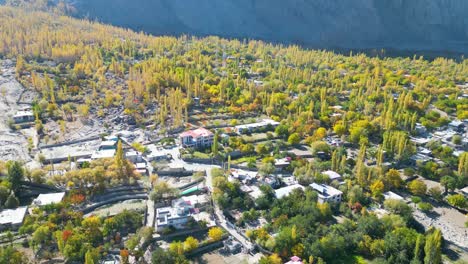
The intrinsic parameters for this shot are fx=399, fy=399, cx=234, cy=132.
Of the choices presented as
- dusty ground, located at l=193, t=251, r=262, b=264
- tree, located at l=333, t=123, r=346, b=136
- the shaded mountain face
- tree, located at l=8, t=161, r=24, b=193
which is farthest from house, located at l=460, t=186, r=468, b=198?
the shaded mountain face

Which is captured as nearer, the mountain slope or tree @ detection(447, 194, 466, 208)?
tree @ detection(447, 194, 466, 208)

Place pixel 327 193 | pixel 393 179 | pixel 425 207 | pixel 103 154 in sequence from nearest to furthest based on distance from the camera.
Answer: pixel 425 207
pixel 327 193
pixel 393 179
pixel 103 154

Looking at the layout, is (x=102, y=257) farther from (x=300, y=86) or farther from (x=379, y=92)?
(x=379, y=92)

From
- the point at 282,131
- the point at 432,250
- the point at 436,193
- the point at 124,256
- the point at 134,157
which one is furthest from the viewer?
the point at 282,131

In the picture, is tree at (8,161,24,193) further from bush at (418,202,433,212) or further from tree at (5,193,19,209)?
bush at (418,202,433,212)

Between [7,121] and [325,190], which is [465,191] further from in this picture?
[7,121]

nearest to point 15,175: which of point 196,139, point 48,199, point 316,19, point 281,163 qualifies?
point 48,199

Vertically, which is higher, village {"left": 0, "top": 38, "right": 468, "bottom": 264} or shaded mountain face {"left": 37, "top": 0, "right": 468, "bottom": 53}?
shaded mountain face {"left": 37, "top": 0, "right": 468, "bottom": 53}
